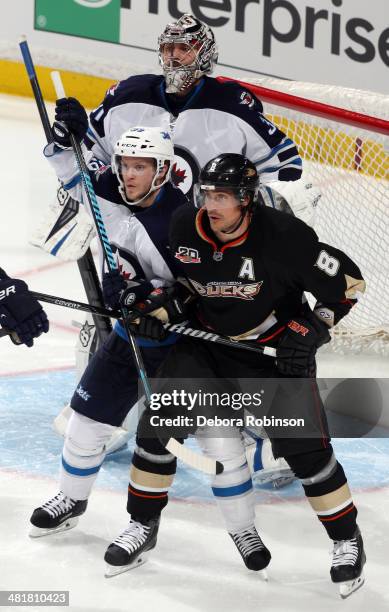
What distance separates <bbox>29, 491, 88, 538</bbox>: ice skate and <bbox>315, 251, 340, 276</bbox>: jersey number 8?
92 cm

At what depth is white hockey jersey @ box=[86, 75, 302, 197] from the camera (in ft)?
10.3

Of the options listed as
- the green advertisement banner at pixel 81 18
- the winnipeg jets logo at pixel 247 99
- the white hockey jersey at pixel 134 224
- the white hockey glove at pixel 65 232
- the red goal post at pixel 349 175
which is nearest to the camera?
the white hockey jersey at pixel 134 224

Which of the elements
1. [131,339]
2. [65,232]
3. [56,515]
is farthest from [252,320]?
[56,515]

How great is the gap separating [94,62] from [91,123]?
13.0 ft

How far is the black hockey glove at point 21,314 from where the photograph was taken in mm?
2762

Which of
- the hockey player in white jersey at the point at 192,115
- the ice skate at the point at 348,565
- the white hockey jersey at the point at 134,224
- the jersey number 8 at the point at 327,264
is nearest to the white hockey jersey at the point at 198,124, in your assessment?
the hockey player in white jersey at the point at 192,115

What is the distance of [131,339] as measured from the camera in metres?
2.81

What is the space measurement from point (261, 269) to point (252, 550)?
0.68m

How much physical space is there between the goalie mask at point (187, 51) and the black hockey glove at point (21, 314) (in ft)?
2.51

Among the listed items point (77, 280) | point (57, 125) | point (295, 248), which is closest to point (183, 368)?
point (295, 248)

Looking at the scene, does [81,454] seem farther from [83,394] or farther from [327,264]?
[327,264]

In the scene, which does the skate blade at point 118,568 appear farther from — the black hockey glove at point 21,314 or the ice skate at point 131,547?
the black hockey glove at point 21,314

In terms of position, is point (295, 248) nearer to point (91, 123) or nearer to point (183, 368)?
point (183, 368)

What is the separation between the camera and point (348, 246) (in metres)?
4.62
